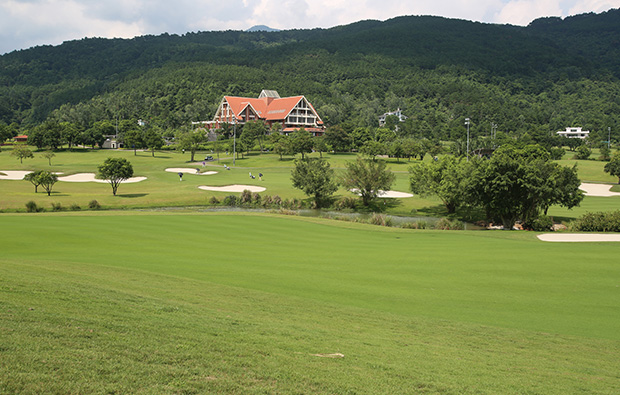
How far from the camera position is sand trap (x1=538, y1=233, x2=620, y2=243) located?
2623cm

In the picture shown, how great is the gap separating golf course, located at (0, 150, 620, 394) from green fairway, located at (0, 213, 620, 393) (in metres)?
0.05

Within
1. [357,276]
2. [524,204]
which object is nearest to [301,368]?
[357,276]

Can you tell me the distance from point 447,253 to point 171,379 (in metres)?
17.6

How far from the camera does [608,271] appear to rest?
17.8 meters

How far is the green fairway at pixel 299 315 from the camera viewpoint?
7.04m

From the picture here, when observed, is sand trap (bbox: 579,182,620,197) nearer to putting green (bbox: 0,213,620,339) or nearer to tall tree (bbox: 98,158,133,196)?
putting green (bbox: 0,213,620,339)

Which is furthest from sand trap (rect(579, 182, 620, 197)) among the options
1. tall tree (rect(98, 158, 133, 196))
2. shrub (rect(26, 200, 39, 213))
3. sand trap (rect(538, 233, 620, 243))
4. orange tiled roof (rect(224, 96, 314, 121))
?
orange tiled roof (rect(224, 96, 314, 121))

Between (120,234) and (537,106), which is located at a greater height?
(537,106)

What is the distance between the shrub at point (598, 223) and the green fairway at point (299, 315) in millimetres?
8285

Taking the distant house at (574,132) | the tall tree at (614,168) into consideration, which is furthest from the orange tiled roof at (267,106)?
the distant house at (574,132)

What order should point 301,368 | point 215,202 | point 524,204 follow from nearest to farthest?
1. point 301,368
2. point 524,204
3. point 215,202

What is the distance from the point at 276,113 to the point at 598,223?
4887 inches

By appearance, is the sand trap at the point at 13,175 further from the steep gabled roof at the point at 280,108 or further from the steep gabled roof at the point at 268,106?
the steep gabled roof at the point at 280,108

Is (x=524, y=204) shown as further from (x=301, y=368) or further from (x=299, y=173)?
(x=301, y=368)
